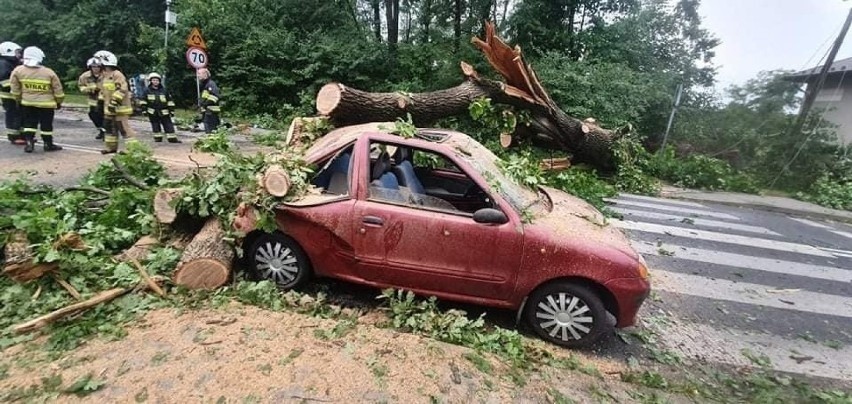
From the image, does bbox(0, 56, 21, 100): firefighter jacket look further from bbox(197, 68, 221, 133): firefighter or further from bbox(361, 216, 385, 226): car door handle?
bbox(361, 216, 385, 226): car door handle

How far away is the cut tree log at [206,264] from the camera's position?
353 centimetres

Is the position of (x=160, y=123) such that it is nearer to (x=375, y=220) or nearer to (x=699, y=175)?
(x=375, y=220)

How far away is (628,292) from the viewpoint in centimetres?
328

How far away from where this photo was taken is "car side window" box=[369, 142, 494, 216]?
11.7 feet

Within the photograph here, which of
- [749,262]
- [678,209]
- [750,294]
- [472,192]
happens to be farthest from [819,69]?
[472,192]

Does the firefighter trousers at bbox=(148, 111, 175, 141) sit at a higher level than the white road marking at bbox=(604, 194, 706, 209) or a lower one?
higher

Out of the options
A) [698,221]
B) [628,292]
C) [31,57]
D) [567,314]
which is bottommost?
[567,314]

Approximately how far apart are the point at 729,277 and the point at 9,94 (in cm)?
1209

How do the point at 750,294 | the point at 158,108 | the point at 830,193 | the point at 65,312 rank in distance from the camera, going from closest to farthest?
the point at 65,312, the point at 750,294, the point at 158,108, the point at 830,193

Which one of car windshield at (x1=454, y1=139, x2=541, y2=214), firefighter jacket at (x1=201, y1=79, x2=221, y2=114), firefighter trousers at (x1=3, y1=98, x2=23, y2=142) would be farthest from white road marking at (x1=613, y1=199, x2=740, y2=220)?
firefighter trousers at (x1=3, y1=98, x2=23, y2=142)

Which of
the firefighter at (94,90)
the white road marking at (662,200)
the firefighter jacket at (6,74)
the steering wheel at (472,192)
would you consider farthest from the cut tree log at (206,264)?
the white road marking at (662,200)

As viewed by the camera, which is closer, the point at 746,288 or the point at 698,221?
the point at 746,288

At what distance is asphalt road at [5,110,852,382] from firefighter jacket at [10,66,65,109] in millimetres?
910

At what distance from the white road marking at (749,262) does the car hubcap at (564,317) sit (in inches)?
116
